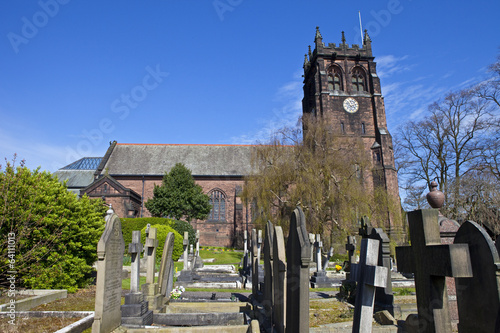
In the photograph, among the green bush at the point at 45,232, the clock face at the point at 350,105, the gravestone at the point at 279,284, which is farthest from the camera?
the clock face at the point at 350,105

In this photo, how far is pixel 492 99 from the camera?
778 inches

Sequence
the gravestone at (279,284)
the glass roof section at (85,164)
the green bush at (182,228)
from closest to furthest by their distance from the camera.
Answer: the gravestone at (279,284) < the green bush at (182,228) < the glass roof section at (85,164)

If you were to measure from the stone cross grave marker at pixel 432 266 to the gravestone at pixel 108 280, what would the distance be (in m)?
4.81

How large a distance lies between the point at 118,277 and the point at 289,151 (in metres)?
17.5

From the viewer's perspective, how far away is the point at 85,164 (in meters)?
43.8

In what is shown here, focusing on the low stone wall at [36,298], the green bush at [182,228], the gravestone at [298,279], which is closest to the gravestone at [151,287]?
the low stone wall at [36,298]

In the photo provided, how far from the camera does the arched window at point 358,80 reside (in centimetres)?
3294

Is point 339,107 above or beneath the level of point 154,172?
above

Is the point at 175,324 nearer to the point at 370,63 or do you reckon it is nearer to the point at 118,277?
the point at 118,277

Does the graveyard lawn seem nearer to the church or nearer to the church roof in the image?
the church

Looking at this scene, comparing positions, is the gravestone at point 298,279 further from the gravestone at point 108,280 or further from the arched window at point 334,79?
the arched window at point 334,79

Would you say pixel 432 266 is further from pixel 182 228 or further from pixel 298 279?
pixel 182 228

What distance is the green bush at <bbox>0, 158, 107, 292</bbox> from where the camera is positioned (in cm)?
934

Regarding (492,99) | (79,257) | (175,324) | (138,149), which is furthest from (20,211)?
(138,149)
